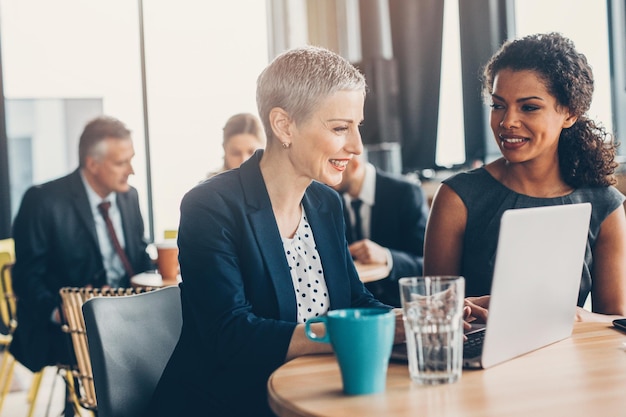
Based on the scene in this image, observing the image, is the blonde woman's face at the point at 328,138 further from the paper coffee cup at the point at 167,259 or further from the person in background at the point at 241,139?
the person in background at the point at 241,139

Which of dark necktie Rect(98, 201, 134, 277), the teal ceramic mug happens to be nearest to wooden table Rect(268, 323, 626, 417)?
the teal ceramic mug

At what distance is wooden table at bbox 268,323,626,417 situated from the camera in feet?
3.59

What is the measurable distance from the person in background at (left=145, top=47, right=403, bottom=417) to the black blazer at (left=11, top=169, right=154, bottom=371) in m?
1.83

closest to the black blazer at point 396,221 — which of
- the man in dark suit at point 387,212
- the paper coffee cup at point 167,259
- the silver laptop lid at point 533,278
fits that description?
the man in dark suit at point 387,212

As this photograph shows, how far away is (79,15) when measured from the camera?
6410 mm

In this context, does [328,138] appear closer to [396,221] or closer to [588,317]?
[588,317]

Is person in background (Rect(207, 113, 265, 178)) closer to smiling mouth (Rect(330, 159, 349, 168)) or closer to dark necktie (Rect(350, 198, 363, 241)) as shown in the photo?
dark necktie (Rect(350, 198, 363, 241))

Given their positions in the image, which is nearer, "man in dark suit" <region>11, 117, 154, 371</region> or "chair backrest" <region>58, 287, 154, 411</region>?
"chair backrest" <region>58, 287, 154, 411</region>

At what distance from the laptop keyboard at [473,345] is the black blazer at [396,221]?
2.08 m

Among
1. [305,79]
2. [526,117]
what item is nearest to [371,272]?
[526,117]

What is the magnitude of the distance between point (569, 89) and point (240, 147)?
2.14 metres

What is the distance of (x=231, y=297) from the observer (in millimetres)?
1574

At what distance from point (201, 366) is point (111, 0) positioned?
5.41 metres

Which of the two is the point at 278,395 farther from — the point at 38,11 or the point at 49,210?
the point at 38,11
